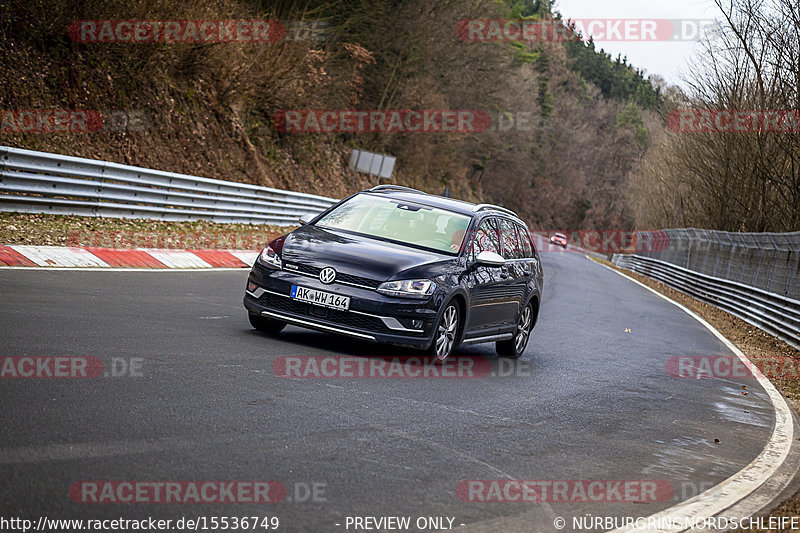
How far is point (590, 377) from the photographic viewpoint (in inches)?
437

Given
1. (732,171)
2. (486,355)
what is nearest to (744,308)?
(732,171)

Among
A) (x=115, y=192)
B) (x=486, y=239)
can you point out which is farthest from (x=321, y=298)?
(x=115, y=192)

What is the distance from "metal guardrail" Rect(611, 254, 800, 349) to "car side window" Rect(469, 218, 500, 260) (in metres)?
8.86

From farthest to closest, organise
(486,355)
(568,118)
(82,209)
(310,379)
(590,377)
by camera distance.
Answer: (568,118)
(82,209)
(486,355)
(590,377)
(310,379)

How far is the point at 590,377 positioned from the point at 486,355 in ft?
4.85

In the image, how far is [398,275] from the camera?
956 centimetres

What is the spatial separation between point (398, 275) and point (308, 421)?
3.12m

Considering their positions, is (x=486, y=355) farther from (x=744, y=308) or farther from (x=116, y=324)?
(x=744, y=308)

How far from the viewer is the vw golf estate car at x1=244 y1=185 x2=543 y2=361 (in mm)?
9469
